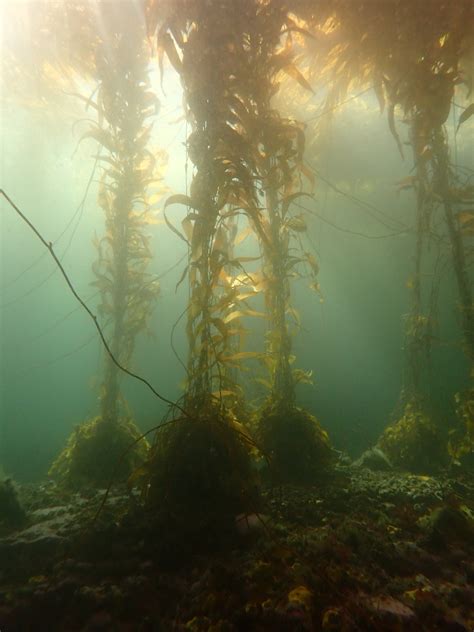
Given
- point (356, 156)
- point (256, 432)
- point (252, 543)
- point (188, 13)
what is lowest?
point (252, 543)

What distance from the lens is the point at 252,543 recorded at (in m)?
1.74

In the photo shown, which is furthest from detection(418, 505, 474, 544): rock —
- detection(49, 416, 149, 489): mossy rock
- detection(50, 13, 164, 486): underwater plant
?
detection(50, 13, 164, 486): underwater plant

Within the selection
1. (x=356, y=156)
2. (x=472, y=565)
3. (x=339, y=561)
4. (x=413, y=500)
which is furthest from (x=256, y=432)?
(x=356, y=156)

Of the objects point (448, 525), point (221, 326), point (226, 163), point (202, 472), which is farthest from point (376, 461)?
point (226, 163)

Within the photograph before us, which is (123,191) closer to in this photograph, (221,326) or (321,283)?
(221,326)

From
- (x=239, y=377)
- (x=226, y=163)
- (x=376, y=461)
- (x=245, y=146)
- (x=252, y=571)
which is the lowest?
(x=252, y=571)

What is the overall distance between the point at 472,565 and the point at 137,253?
4.77 m

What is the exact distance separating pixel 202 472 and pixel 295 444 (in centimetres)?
140

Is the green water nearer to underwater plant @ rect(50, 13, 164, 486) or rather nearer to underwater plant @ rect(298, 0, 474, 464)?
underwater plant @ rect(50, 13, 164, 486)

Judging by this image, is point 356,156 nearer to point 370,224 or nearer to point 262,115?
point 370,224

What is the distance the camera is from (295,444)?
3.20 meters

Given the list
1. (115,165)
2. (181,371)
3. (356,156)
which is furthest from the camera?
(181,371)

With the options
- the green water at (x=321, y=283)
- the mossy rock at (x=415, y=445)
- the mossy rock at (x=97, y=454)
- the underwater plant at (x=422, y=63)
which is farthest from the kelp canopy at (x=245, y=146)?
the green water at (x=321, y=283)

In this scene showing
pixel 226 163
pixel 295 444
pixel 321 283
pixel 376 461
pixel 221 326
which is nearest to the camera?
pixel 221 326
